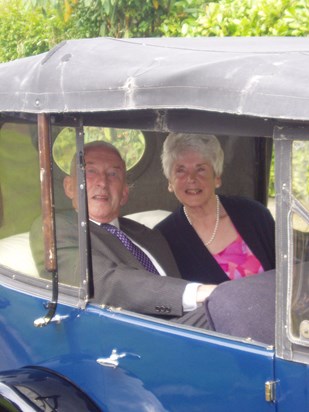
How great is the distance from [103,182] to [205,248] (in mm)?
672

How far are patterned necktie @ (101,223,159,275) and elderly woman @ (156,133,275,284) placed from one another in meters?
0.36

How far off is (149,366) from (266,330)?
14.8 inches

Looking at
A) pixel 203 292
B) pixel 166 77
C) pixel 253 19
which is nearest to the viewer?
pixel 166 77

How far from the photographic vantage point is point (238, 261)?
138 inches

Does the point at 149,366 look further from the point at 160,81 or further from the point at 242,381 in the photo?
the point at 160,81

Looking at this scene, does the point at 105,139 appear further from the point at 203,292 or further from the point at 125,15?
the point at 125,15

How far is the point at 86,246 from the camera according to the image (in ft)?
8.44

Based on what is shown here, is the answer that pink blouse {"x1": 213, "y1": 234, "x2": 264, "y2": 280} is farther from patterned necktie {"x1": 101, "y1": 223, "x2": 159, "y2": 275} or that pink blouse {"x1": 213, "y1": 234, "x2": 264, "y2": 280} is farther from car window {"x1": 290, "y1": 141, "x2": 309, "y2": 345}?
car window {"x1": 290, "y1": 141, "x2": 309, "y2": 345}

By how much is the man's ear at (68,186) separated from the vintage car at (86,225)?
0.07ft

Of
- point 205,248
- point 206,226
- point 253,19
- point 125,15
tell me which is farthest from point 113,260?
point 125,15

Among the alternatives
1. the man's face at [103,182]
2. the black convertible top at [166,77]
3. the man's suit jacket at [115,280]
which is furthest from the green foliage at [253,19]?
the man's suit jacket at [115,280]

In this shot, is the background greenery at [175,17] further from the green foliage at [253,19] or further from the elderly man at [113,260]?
the elderly man at [113,260]

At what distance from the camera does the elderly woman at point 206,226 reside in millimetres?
3457

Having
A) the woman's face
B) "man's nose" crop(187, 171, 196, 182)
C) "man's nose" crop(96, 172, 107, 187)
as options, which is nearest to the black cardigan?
the woman's face
